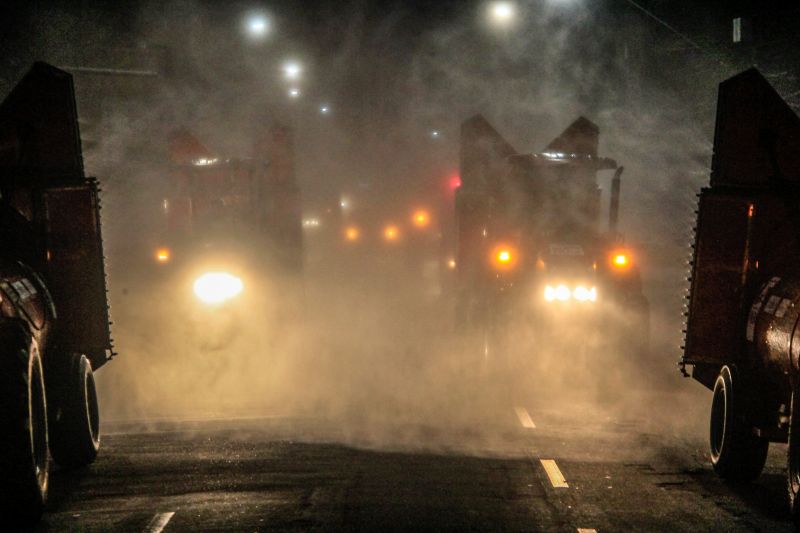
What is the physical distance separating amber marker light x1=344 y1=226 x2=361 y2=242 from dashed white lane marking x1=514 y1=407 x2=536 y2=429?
1144 inches

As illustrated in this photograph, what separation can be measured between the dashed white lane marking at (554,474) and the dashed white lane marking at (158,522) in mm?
3218

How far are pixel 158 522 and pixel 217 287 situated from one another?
42.6 ft

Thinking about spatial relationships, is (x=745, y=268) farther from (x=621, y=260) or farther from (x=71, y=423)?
(x=71, y=423)

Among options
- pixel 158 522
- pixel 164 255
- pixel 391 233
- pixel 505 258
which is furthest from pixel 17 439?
pixel 391 233

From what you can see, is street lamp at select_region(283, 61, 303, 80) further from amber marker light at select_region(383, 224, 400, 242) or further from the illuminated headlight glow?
the illuminated headlight glow

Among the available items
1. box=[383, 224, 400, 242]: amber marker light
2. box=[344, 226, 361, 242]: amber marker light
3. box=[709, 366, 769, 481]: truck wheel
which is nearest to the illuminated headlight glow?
box=[709, 366, 769, 481]: truck wheel

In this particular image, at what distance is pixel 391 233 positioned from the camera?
119 feet

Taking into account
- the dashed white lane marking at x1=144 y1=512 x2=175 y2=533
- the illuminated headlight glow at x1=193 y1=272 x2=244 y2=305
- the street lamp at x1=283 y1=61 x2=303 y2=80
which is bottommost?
the dashed white lane marking at x1=144 y1=512 x2=175 y2=533

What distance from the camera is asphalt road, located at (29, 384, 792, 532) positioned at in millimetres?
5582

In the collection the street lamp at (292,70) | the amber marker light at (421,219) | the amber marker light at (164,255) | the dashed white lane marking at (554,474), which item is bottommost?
the dashed white lane marking at (554,474)

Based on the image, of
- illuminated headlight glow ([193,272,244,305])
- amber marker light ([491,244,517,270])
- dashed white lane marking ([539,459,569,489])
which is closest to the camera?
dashed white lane marking ([539,459,569,489])

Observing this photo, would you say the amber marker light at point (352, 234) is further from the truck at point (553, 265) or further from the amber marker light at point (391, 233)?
the truck at point (553, 265)

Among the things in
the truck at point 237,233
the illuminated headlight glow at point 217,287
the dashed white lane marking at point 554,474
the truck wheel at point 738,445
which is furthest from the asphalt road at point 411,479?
the truck at point 237,233

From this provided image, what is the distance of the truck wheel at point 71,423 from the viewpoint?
284 inches
